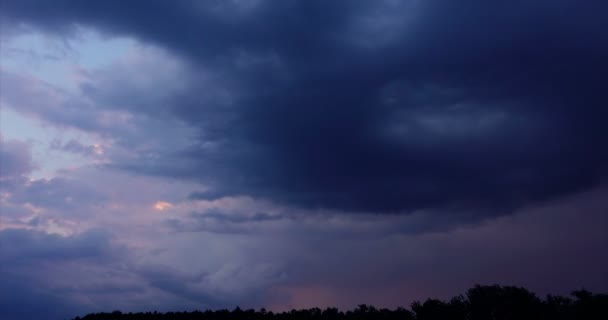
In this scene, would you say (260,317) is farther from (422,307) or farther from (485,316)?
(485,316)

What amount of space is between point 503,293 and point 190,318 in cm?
7157

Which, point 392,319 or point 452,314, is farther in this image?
point 392,319

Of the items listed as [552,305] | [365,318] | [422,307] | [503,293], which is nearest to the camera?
[552,305]

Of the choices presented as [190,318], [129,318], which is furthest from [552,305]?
[129,318]

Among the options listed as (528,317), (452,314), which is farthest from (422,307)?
(528,317)

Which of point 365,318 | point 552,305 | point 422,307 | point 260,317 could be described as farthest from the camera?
point 260,317

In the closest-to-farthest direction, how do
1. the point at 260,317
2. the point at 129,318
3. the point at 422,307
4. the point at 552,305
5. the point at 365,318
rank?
the point at 552,305, the point at 422,307, the point at 365,318, the point at 260,317, the point at 129,318

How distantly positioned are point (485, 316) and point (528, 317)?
269 inches

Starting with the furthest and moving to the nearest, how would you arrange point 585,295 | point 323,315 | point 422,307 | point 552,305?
point 323,315 < point 422,307 < point 552,305 < point 585,295

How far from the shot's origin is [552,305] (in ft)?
269

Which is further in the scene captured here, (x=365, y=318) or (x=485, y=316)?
(x=365, y=318)

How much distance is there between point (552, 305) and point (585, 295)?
701 centimetres

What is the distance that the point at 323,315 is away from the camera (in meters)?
114

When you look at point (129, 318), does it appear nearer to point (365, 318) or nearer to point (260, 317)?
point (260, 317)
